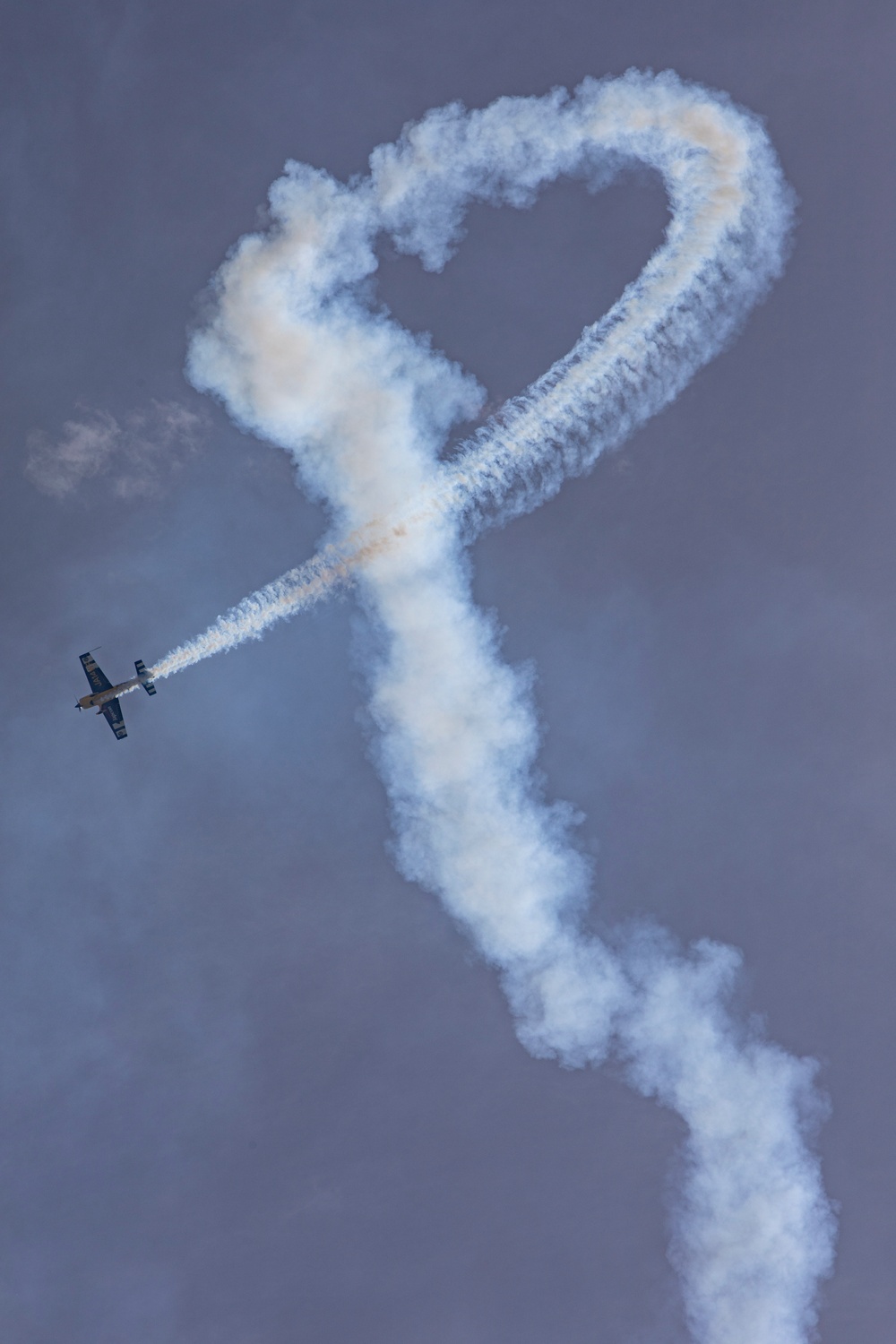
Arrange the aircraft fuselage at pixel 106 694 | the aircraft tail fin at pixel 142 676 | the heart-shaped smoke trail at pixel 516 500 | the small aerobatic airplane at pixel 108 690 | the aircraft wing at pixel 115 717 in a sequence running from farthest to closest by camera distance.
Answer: the aircraft wing at pixel 115 717 → the aircraft fuselage at pixel 106 694 → the small aerobatic airplane at pixel 108 690 → the aircraft tail fin at pixel 142 676 → the heart-shaped smoke trail at pixel 516 500

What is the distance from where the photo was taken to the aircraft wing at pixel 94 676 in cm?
4834

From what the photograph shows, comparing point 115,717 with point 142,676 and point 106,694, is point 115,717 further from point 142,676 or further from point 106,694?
point 142,676

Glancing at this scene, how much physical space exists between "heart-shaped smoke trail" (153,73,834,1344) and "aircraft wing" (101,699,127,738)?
12.8 feet

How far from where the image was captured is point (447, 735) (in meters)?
49.0

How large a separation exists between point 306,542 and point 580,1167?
3604 cm

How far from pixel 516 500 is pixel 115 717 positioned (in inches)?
929

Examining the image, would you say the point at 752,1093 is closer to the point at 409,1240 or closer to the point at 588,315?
the point at 409,1240

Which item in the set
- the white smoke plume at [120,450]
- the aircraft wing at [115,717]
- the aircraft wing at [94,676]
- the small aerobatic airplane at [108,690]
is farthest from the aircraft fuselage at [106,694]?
the white smoke plume at [120,450]

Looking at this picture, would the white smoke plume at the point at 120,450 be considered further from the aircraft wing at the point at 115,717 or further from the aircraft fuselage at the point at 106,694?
the aircraft wing at the point at 115,717

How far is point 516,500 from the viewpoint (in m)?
45.5

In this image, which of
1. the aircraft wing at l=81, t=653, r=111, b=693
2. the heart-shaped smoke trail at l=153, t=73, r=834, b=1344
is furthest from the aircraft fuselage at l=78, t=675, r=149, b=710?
the heart-shaped smoke trail at l=153, t=73, r=834, b=1344

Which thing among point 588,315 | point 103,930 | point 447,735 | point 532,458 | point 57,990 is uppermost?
point 588,315

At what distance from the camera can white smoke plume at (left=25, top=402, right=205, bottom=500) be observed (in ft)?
158

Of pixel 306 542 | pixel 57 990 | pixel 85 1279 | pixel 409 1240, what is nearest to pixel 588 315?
pixel 306 542
